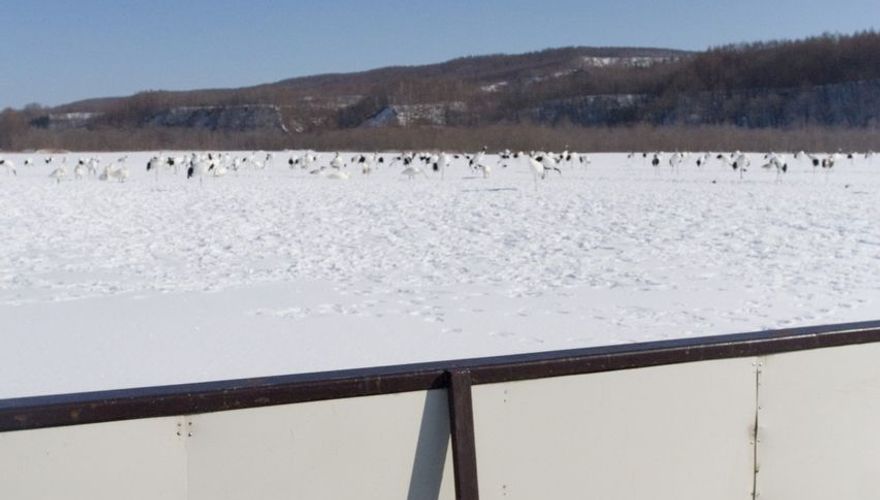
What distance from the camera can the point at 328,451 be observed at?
204 cm

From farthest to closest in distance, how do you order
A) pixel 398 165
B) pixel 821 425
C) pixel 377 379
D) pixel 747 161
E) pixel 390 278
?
pixel 398 165 < pixel 747 161 < pixel 390 278 < pixel 821 425 < pixel 377 379

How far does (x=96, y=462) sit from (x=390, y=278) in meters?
6.51

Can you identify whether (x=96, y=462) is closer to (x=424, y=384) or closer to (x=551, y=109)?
(x=424, y=384)

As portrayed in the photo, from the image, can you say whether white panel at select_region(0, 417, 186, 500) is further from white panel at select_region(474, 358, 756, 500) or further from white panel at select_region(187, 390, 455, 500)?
white panel at select_region(474, 358, 756, 500)

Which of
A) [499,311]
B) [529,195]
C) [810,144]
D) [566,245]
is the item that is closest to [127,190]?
[529,195]

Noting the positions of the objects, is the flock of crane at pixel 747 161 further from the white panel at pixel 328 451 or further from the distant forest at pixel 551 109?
the white panel at pixel 328 451

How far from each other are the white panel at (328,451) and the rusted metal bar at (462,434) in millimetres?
34

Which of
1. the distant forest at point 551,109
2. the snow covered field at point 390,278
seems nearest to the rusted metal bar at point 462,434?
the snow covered field at point 390,278

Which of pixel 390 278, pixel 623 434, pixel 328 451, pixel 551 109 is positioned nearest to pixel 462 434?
pixel 328 451

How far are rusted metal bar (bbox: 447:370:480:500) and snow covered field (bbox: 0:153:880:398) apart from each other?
3.13 m

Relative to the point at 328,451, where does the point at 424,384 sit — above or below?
above

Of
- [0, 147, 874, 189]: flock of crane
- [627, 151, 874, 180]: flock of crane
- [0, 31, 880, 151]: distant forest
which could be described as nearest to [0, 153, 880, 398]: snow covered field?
[0, 147, 874, 189]: flock of crane

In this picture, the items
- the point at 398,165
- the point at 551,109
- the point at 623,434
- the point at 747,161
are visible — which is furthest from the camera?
the point at 551,109

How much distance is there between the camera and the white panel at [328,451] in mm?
1970
